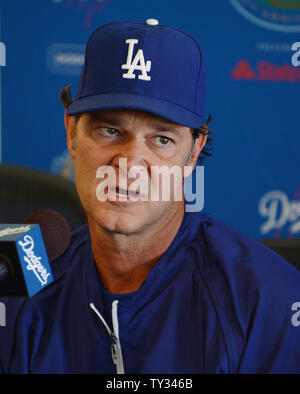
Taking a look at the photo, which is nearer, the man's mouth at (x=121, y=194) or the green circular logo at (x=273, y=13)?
the man's mouth at (x=121, y=194)

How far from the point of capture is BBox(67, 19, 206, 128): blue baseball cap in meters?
0.58

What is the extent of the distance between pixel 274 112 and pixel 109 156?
351 millimetres

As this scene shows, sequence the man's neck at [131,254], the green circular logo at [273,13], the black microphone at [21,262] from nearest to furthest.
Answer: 1. the black microphone at [21,262]
2. the man's neck at [131,254]
3. the green circular logo at [273,13]

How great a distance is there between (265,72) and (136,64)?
29 cm

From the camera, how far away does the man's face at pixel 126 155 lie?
1.88ft

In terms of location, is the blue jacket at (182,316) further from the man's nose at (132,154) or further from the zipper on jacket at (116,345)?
the man's nose at (132,154)

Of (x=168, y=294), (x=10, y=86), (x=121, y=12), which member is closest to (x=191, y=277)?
(x=168, y=294)

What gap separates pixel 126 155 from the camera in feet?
1.85

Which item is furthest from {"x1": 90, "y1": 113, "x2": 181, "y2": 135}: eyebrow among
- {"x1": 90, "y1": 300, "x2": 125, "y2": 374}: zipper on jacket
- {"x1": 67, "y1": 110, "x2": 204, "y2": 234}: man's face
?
{"x1": 90, "y1": 300, "x2": 125, "y2": 374}: zipper on jacket

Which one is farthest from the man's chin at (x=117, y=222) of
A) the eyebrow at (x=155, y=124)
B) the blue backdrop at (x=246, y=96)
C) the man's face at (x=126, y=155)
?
the blue backdrop at (x=246, y=96)

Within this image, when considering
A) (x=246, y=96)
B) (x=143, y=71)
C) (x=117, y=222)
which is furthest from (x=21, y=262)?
(x=246, y=96)

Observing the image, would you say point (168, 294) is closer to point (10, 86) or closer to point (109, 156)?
point (109, 156)

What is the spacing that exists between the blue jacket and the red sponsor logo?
0.27 meters

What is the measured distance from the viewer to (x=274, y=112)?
824 mm
